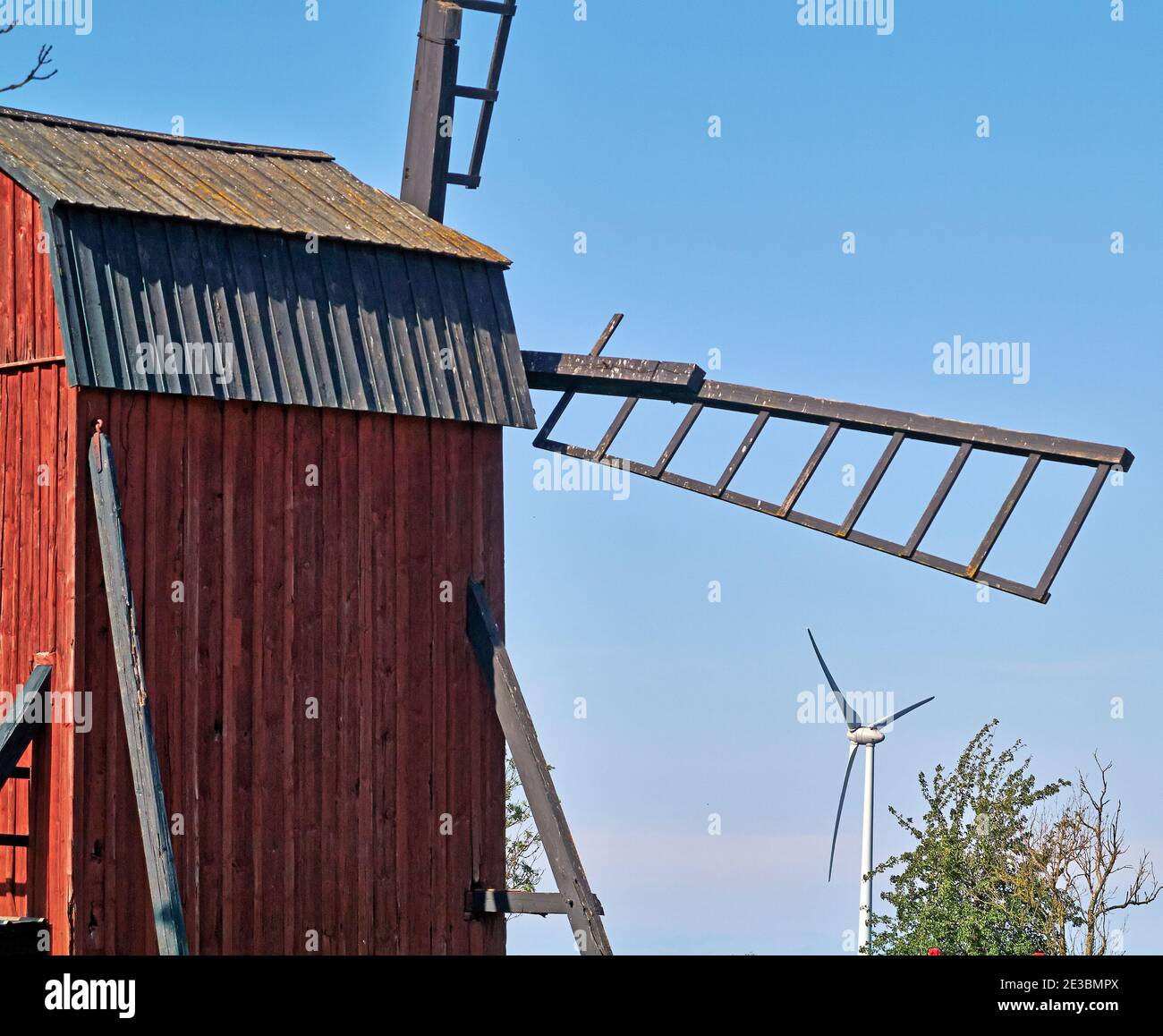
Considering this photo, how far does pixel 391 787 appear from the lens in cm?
1719

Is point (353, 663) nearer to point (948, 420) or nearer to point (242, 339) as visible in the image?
point (242, 339)

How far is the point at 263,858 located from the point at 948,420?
765cm

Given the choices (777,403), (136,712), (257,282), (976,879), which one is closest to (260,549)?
(136,712)

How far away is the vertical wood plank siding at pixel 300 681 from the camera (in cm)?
1569

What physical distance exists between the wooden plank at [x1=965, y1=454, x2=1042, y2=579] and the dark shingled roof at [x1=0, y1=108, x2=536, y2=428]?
15.1 ft

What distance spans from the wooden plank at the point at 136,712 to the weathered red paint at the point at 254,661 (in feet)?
0.85

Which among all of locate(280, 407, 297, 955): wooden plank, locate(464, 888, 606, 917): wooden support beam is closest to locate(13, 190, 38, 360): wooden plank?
locate(280, 407, 297, 955): wooden plank

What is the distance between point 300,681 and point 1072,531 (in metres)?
7.10

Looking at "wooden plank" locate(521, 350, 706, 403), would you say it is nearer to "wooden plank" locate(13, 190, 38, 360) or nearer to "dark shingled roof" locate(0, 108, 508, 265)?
"dark shingled roof" locate(0, 108, 508, 265)

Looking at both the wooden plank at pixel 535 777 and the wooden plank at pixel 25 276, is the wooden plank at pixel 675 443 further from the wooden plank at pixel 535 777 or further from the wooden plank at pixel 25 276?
the wooden plank at pixel 25 276

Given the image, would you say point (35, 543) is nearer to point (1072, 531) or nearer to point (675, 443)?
point (675, 443)

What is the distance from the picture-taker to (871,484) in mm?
18109

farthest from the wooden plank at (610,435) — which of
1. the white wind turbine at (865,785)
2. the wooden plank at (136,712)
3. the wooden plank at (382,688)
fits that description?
the white wind turbine at (865,785)
